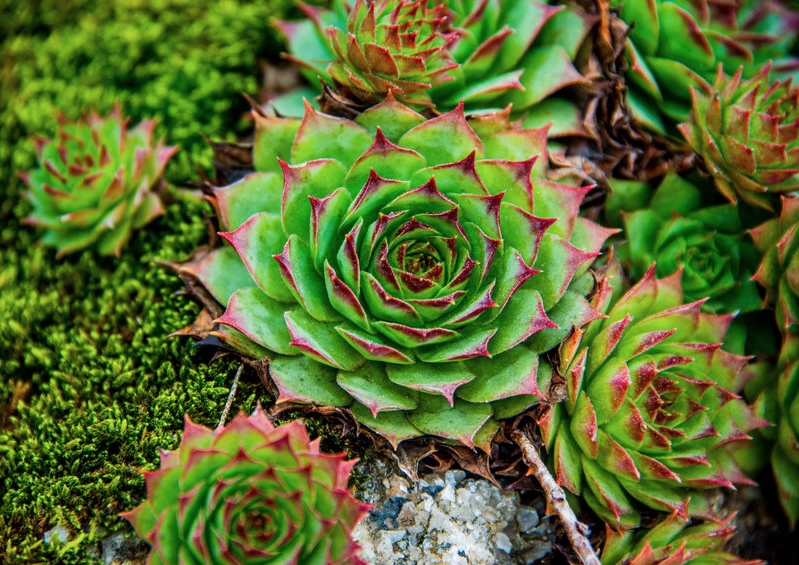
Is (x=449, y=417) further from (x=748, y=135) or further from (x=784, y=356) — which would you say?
(x=748, y=135)

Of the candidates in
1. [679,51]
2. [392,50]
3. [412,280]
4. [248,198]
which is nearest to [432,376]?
[412,280]

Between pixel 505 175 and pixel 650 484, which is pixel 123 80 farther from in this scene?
pixel 650 484

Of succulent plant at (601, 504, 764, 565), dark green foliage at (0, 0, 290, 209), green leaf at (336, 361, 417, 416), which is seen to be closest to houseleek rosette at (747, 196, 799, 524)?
succulent plant at (601, 504, 764, 565)

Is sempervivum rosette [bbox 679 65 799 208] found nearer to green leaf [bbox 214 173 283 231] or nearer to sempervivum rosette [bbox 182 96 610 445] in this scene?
sempervivum rosette [bbox 182 96 610 445]

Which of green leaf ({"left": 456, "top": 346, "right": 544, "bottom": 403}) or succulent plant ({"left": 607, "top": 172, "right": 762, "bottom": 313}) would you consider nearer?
green leaf ({"left": 456, "top": 346, "right": 544, "bottom": 403})

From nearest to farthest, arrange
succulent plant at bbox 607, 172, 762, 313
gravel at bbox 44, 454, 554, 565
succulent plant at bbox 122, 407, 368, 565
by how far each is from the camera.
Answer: succulent plant at bbox 122, 407, 368, 565 → gravel at bbox 44, 454, 554, 565 → succulent plant at bbox 607, 172, 762, 313

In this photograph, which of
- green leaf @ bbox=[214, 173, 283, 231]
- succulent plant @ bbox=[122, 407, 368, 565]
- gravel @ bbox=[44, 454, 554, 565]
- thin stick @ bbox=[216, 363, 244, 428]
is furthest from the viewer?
green leaf @ bbox=[214, 173, 283, 231]

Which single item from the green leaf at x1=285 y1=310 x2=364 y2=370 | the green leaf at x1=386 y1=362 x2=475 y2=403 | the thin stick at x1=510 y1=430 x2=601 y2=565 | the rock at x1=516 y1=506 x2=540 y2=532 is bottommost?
the rock at x1=516 y1=506 x2=540 y2=532
